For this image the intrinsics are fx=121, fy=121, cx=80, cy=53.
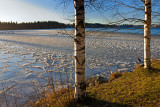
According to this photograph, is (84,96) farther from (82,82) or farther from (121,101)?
(121,101)

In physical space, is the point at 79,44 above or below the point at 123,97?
above

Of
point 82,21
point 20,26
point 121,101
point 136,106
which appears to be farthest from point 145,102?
point 20,26

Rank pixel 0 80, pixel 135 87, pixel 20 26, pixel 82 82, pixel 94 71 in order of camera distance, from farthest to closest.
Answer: pixel 20 26, pixel 94 71, pixel 0 80, pixel 135 87, pixel 82 82

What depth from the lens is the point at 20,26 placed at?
104 metres

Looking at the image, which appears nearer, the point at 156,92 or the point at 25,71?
the point at 156,92

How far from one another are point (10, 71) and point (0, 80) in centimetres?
124

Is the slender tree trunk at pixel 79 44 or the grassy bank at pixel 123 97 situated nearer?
the slender tree trunk at pixel 79 44

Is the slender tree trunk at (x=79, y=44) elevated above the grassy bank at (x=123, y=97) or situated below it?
above

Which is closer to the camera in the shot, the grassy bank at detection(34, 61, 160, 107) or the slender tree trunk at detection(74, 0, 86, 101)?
the slender tree trunk at detection(74, 0, 86, 101)

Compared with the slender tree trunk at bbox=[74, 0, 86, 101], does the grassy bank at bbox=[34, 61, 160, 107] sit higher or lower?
lower

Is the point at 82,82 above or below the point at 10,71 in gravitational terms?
above

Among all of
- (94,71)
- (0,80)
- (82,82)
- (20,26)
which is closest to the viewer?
(82,82)

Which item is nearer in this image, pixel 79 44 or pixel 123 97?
pixel 79 44

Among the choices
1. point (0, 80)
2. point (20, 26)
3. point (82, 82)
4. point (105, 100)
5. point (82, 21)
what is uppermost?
point (20, 26)
